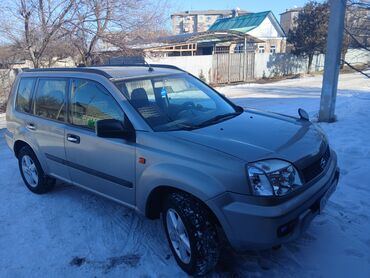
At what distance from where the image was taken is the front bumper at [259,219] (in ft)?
8.48

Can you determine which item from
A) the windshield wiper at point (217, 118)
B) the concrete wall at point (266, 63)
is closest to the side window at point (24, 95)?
the windshield wiper at point (217, 118)

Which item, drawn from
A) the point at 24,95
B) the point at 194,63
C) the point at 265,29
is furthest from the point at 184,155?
the point at 265,29

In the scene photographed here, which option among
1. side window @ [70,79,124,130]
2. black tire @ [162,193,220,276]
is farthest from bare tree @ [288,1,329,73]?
black tire @ [162,193,220,276]

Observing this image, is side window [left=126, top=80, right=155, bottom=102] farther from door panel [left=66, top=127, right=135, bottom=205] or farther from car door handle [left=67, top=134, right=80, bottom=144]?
car door handle [left=67, top=134, right=80, bottom=144]

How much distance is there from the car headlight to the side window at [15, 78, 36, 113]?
3.50 metres

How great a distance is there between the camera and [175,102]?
3855 mm

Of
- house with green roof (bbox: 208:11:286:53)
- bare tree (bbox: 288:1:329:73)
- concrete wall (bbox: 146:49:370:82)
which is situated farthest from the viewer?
house with green roof (bbox: 208:11:286:53)

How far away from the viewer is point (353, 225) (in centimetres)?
374

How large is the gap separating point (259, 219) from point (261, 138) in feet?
2.58

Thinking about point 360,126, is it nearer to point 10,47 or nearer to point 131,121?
point 131,121

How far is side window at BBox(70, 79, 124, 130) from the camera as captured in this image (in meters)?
3.57

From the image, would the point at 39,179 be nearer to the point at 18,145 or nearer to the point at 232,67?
the point at 18,145

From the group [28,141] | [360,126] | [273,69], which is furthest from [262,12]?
Answer: [28,141]

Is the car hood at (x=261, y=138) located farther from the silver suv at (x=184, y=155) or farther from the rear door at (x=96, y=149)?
the rear door at (x=96, y=149)
